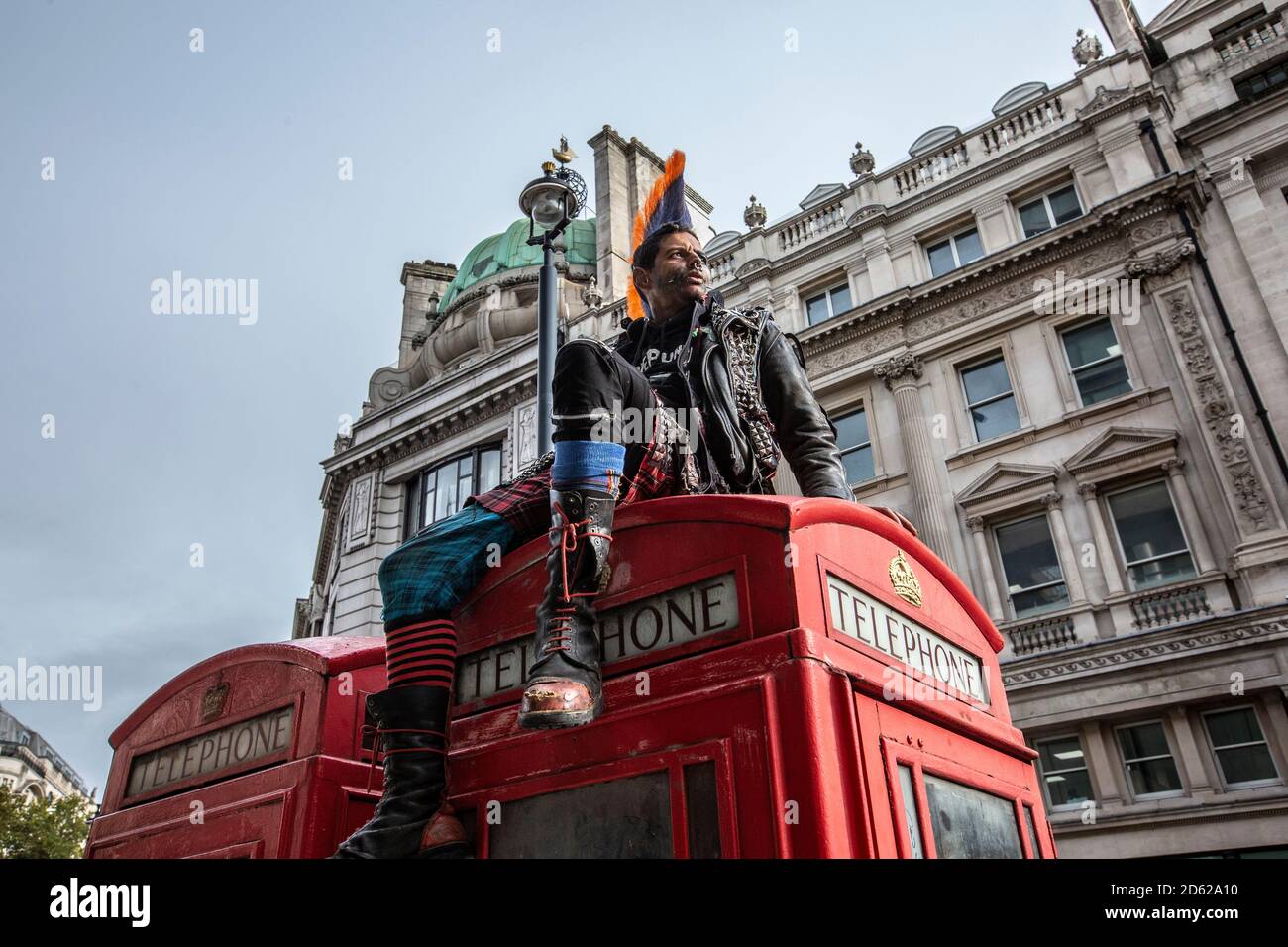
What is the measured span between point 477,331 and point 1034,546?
61.7 ft

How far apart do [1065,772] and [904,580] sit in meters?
15.9

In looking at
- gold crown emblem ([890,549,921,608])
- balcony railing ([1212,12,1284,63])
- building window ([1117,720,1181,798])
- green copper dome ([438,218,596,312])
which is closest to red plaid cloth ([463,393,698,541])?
gold crown emblem ([890,549,921,608])

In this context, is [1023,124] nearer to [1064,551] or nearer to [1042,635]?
[1064,551]

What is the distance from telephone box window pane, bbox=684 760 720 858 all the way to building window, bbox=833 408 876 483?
1881 cm

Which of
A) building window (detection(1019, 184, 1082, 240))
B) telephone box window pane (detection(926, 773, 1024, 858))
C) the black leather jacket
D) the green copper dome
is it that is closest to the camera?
telephone box window pane (detection(926, 773, 1024, 858))

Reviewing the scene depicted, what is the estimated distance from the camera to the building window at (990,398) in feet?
63.6

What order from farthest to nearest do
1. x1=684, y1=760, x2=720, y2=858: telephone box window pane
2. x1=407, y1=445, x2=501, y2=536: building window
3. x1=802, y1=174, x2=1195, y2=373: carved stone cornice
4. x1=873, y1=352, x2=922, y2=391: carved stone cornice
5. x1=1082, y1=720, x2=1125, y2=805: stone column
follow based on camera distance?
1. x1=407, y1=445, x2=501, y2=536: building window
2. x1=873, y1=352, x2=922, y2=391: carved stone cornice
3. x1=802, y1=174, x2=1195, y2=373: carved stone cornice
4. x1=1082, y1=720, x2=1125, y2=805: stone column
5. x1=684, y1=760, x2=720, y2=858: telephone box window pane

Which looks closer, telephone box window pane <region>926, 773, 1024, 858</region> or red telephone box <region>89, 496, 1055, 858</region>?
red telephone box <region>89, 496, 1055, 858</region>

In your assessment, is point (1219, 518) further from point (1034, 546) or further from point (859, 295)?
point (859, 295)

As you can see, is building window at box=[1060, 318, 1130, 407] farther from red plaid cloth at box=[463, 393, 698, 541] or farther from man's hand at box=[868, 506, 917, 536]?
red plaid cloth at box=[463, 393, 698, 541]

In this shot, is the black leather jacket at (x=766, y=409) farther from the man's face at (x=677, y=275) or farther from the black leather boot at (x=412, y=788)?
the black leather boot at (x=412, y=788)

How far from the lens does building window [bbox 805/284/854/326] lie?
74.2ft

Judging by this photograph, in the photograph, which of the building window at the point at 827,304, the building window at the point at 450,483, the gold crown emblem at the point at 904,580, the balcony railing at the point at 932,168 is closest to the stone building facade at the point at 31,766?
the building window at the point at 450,483

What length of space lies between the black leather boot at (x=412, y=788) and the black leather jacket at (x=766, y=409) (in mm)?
1192
